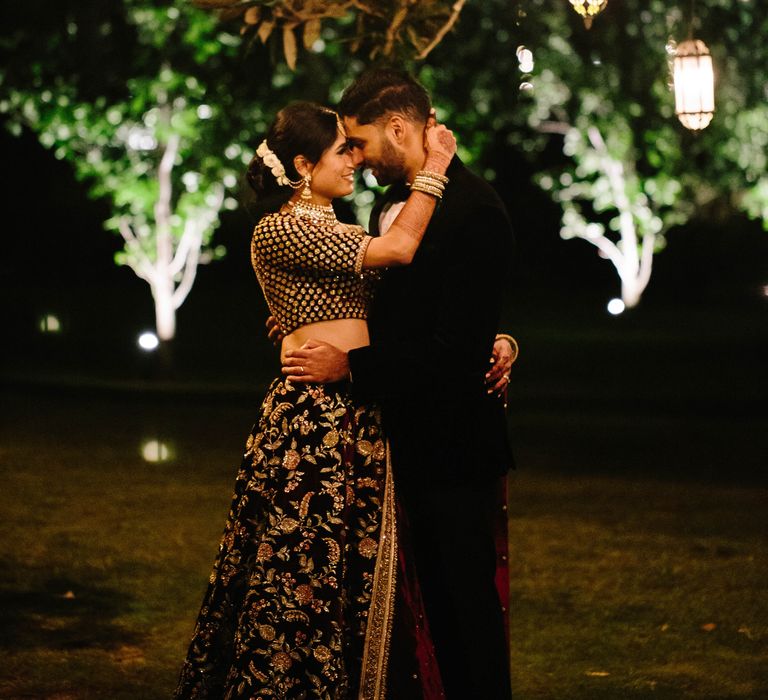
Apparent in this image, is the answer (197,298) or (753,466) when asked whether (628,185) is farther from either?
(753,466)

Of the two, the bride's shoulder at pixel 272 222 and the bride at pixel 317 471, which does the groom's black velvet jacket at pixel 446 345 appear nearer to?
the bride at pixel 317 471

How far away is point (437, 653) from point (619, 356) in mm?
21884

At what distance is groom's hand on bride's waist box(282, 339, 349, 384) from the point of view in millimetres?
4223

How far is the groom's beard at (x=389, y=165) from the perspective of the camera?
4328 millimetres

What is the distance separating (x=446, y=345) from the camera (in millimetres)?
4152

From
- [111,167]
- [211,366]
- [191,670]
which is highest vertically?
[111,167]

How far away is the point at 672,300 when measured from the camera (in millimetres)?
48469

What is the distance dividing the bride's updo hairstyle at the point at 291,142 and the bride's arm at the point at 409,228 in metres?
0.32

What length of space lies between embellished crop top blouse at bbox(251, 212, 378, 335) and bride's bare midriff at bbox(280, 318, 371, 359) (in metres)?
0.02

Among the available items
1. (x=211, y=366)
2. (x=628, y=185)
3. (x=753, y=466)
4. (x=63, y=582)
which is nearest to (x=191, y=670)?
(x=63, y=582)

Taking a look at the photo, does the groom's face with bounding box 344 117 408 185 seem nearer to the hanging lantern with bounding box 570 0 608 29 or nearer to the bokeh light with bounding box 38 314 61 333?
the hanging lantern with bounding box 570 0 608 29

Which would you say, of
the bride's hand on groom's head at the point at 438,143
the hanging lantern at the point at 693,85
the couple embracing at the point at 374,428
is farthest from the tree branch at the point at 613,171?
the couple embracing at the point at 374,428

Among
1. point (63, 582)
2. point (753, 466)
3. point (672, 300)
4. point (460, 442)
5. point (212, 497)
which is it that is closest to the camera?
point (460, 442)

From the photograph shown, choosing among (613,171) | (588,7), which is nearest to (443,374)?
(588,7)
